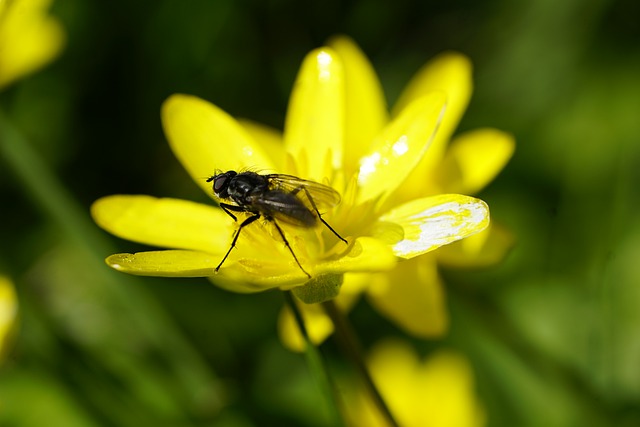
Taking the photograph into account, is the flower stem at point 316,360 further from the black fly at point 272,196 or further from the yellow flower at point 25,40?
the yellow flower at point 25,40

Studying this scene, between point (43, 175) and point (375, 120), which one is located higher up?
point (43, 175)

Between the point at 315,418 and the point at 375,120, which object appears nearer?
the point at 375,120

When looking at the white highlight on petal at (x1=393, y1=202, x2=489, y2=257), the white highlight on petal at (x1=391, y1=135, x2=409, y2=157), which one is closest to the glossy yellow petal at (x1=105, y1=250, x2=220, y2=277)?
the white highlight on petal at (x1=393, y1=202, x2=489, y2=257)

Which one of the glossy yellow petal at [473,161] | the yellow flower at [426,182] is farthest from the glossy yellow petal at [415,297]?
the glossy yellow petal at [473,161]

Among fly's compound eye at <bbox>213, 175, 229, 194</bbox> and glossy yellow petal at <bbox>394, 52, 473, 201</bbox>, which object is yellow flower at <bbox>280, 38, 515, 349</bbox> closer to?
glossy yellow petal at <bbox>394, 52, 473, 201</bbox>

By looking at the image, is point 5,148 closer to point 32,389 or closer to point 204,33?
point 32,389

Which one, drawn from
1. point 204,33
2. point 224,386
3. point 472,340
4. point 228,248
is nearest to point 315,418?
point 224,386

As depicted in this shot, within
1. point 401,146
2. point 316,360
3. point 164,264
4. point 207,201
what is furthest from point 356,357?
point 207,201

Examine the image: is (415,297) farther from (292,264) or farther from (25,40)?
(25,40)
